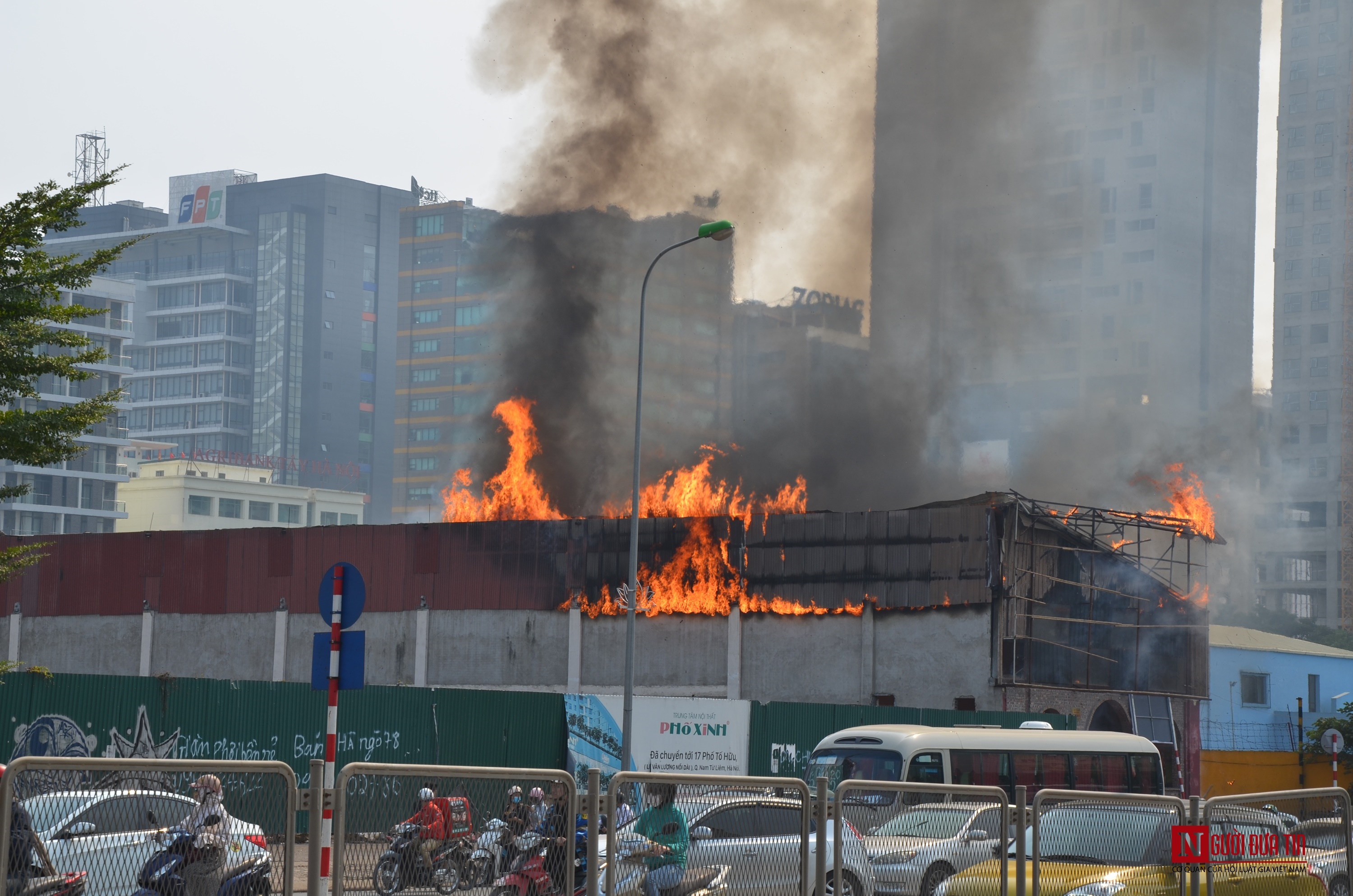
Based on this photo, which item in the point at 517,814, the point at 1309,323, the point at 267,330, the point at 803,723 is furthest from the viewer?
the point at 267,330

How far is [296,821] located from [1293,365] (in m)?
133

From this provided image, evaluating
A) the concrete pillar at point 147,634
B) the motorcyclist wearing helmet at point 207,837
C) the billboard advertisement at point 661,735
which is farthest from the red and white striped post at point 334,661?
the concrete pillar at point 147,634

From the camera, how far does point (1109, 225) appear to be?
106 m

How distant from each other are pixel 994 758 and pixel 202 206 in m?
156

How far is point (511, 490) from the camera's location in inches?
2037

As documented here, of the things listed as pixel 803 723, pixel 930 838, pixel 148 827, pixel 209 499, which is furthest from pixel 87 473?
pixel 148 827

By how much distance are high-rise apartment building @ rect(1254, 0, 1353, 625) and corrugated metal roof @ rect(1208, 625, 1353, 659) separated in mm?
66311

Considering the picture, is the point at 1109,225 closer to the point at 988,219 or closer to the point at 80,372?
the point at 988,219

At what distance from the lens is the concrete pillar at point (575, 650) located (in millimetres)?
41281

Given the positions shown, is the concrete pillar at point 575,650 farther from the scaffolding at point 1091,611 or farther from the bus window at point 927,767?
the bus window at point 927,767

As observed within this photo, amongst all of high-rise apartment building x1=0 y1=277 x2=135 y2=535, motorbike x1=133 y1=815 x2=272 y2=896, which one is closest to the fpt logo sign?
high-rise apartment building x1=0 y1=277 x2=135 y2=535

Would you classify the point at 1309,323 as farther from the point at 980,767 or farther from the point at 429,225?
the point at 980,767

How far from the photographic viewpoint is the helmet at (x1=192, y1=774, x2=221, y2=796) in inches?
322

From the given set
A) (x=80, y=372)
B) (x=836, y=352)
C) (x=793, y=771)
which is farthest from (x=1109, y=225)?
(x=80, y=372)
